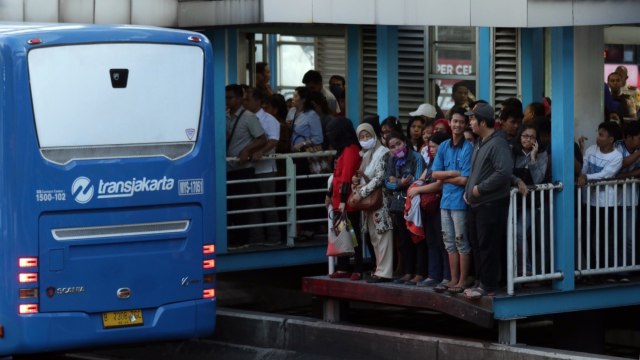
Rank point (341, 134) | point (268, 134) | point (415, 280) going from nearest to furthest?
1. point (415, 280)
2. point (341, 134)
3. point (268, 134)

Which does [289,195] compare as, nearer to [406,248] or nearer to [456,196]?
[406,248]

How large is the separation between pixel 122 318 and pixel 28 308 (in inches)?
34.5

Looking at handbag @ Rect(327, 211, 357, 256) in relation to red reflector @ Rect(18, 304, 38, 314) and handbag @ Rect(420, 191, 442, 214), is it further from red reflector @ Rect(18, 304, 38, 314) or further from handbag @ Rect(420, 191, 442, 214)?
red reflector @ Rect(18, 304, 38, 314)

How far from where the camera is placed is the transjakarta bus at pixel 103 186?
43.1 feet

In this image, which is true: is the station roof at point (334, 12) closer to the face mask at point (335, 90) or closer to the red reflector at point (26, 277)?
the red reflector at point (26, 277)

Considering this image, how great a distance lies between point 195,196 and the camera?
1404cm

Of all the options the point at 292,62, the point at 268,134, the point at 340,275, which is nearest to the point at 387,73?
the point at 268,134

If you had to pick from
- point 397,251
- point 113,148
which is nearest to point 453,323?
point 397,251

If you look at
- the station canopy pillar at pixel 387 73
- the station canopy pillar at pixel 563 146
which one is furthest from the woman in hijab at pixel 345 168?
the station canopy pillar at pixel 563 146

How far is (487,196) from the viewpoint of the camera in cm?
1332

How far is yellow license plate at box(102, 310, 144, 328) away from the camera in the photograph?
13.6 metres

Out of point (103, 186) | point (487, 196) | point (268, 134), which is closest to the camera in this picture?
point (487, 196)

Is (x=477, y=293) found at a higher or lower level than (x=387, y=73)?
lower

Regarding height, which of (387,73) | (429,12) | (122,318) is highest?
(429,12)
